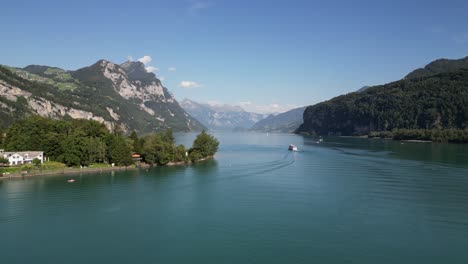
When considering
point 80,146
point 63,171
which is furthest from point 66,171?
point 80,146

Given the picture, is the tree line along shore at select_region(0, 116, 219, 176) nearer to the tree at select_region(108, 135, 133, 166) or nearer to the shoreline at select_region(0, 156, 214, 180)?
the tree at select_region(108, 135, 133, 166)

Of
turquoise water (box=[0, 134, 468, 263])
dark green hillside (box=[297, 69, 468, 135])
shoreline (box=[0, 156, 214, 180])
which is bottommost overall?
turquoise water (box=[0, 134, 468, 263])

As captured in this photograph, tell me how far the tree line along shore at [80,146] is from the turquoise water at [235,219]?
735 cm

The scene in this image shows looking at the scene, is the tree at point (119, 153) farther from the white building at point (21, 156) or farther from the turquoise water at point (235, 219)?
the white building at point (21, 156)

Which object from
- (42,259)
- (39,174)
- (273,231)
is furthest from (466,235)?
(39,174)

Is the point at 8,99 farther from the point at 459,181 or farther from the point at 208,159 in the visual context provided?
the point at 459,181

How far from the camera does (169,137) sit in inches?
3091

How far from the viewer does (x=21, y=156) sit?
188ft

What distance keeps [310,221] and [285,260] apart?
849cm

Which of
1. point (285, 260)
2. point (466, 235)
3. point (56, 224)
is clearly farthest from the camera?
point (56, 224)

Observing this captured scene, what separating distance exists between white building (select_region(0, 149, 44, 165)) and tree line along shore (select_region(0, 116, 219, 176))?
1.36 metres

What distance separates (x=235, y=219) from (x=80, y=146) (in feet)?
122

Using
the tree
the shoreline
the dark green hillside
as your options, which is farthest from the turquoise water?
the dark green hillside

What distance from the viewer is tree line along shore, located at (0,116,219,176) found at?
2336 inches
